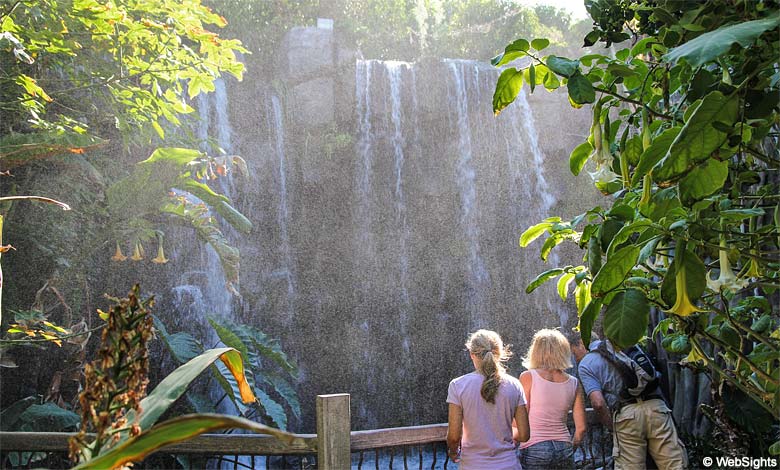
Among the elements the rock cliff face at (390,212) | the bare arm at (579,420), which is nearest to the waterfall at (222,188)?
→ the rock cliff face at (390,212)

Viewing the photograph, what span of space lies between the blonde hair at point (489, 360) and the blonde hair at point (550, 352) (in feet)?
0.71

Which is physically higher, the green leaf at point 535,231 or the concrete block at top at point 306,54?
the concrete block at top at point 306,54

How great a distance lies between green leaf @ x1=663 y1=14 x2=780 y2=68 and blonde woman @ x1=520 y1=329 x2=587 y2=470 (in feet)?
7.60

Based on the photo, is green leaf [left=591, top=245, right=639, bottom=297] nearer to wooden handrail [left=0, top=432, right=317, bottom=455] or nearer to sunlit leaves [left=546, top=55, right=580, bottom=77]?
sunlit leaves [left=546, top=55, right=580, bottom=77]

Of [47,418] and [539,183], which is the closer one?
[47,418]

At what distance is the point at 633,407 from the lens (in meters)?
3.08

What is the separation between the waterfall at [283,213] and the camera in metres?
7.48

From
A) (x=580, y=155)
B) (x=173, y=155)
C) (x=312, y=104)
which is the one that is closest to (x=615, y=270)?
(x=580, y=155)

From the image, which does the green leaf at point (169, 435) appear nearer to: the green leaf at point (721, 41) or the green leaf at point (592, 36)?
the green leaf at point (721, 41)

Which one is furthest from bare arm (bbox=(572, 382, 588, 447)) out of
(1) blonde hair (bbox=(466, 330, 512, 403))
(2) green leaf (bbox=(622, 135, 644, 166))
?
(2) green leaf (bbox=(622, 135, 644, 166))

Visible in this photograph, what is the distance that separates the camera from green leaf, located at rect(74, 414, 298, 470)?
1.44 feet

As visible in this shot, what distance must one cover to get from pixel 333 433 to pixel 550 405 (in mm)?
962

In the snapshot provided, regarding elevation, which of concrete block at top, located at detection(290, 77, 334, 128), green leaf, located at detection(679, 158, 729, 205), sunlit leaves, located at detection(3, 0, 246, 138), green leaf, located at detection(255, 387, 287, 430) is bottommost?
green leaf, located at detection(255, 387, 287, 430)

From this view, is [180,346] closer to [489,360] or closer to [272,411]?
[272,411]
